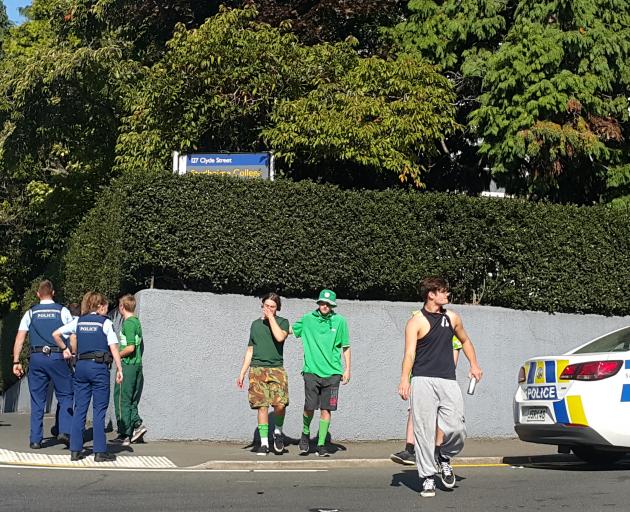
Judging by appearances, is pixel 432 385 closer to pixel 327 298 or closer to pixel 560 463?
pixel 327 298

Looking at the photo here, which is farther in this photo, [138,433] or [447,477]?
[138,433]

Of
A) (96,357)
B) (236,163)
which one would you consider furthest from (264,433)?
(236,163)

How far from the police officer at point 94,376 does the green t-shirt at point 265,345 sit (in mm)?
1522

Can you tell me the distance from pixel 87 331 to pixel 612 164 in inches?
379

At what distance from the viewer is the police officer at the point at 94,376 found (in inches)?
410

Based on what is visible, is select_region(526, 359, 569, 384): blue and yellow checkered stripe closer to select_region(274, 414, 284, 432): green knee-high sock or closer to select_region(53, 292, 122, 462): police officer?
select_region(274, 414, 284, 432): green knee-high sock

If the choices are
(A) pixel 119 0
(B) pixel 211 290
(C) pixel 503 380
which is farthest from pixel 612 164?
(A) pixel 119 0

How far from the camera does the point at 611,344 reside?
417 inches

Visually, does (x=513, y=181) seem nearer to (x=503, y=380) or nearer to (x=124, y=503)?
(x=503, y=380)

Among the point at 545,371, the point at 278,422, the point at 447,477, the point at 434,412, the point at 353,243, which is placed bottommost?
the point at 447,477

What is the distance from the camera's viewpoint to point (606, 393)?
962cm

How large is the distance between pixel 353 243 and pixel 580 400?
4617 mm

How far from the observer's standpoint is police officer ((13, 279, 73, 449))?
11.5m

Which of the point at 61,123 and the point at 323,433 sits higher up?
the point at 61,123
